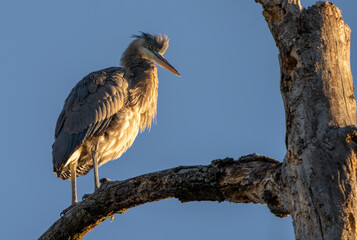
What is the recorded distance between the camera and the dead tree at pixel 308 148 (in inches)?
117

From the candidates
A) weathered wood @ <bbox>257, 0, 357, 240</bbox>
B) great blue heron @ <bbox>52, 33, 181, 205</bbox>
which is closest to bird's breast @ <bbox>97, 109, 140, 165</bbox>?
great blue heron @ <bbox>52, 33, 181, 205</bbox>

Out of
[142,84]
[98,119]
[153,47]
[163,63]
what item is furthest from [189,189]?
[153,47]

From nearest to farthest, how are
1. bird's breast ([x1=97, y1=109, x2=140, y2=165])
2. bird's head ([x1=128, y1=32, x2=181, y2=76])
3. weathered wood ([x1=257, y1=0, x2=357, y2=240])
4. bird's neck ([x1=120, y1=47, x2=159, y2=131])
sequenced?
weathered wood ([x1=257, y1=0, x2=357, y2=240]), bird's breast ([x1=97, y1=109, x2=140, y2=165]), bird's neck ([x1=120, y1=47, x2=159, y2=131]), bird's head ([x1=128, y1=32, x2=181, y2=76])

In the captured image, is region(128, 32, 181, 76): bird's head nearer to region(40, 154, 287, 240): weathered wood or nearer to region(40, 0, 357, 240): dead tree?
region(40, 154, 287, 240): weathered wood

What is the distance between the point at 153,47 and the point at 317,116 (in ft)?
18.7

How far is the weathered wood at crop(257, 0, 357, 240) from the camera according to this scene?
116 inches

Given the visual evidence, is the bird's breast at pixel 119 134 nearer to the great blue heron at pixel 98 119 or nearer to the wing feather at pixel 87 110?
the great blue heron at pixel 98 119

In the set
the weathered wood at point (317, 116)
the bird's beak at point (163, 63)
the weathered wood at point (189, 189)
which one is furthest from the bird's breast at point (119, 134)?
the weathered wood at point (317, 116)

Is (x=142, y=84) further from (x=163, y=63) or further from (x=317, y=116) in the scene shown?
(x=317, y=116)

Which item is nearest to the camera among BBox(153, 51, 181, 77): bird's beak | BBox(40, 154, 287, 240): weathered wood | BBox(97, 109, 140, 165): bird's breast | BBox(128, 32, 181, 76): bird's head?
BBox(40, 154, 287, 240): weathered wood

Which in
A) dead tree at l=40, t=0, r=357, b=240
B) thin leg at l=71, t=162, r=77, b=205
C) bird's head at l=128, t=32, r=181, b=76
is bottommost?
dead tree at l=40, t=0, r=357, b=240

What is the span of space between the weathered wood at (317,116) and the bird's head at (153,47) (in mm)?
4892

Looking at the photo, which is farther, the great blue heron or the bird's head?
the bird's head

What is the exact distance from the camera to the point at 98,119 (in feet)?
22.4
